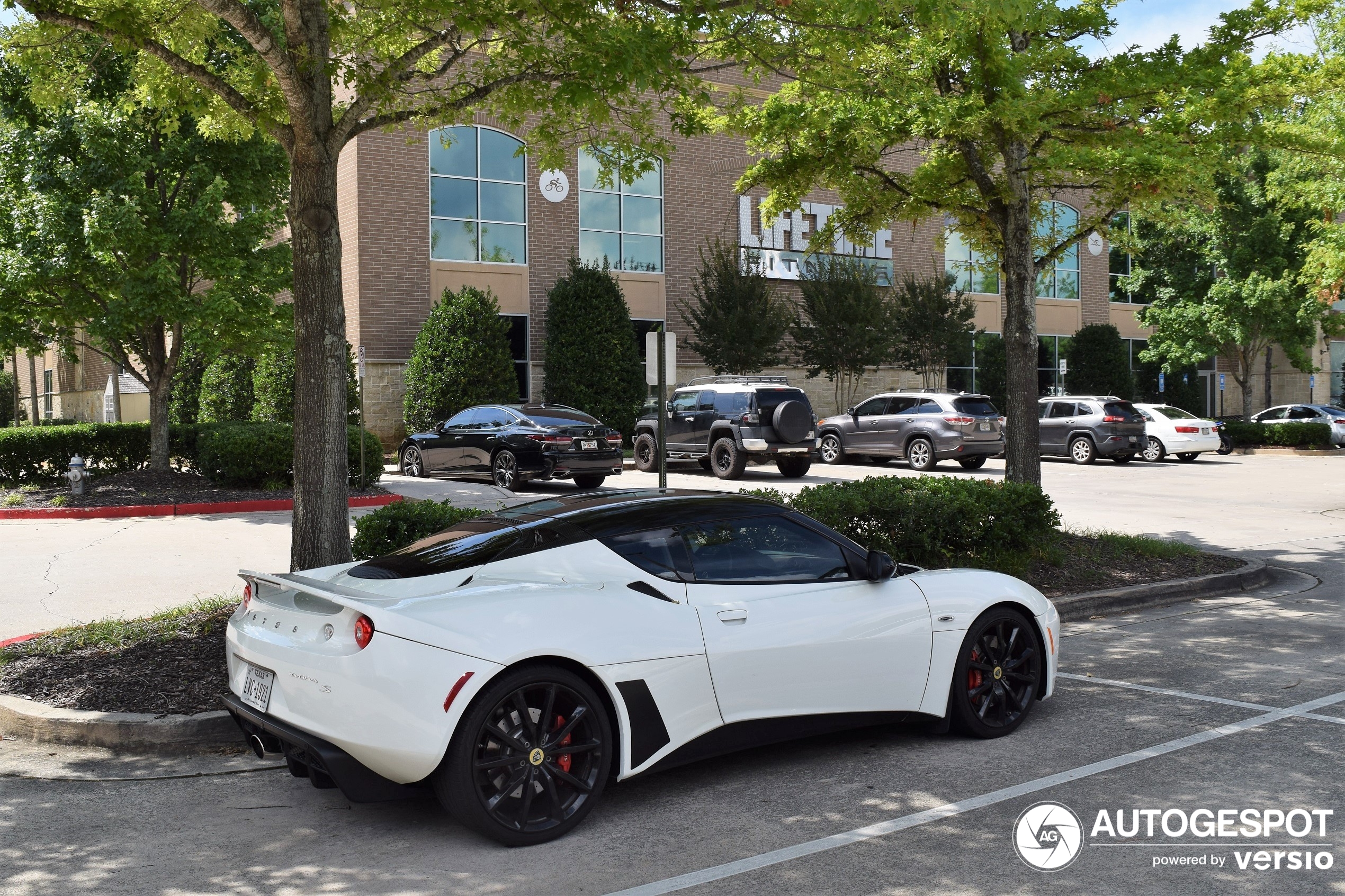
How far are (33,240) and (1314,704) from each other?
17142 mm

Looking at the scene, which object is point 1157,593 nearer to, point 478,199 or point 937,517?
point 937,517

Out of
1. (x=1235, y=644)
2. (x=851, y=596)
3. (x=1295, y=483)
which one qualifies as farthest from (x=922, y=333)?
(x=851, y=596)

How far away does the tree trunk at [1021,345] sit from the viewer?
38.9 feet

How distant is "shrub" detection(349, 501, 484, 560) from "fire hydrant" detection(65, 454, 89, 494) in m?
11.2

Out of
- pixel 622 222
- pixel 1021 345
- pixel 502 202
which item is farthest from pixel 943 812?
pixel 622 222

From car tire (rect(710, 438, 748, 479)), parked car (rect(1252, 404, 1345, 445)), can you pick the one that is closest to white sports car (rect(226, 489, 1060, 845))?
car tire (rect(710, 438, 748, 479))

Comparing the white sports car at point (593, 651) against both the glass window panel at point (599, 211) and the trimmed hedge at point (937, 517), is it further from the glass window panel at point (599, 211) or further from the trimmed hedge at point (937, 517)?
the glass window panel at point (599, 211)

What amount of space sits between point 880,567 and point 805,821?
130 centimetres

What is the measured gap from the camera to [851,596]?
208 inches

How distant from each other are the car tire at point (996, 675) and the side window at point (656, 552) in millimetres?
1570

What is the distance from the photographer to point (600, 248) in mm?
30703

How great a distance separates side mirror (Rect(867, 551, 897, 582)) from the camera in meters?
5.32

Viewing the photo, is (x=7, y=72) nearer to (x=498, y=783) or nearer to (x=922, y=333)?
(x=498, y=783)

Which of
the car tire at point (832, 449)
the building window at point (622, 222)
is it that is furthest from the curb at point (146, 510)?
the building window at point (622, 222)
